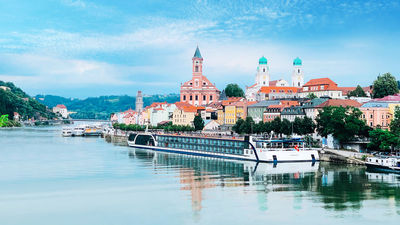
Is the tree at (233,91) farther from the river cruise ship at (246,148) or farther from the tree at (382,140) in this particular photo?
the tree at (382,140)

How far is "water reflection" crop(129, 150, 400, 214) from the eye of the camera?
27.3m

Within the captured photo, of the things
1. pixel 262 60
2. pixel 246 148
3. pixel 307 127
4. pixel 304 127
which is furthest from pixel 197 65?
pixel 246 148

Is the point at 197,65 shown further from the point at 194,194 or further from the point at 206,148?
the point at 194,194

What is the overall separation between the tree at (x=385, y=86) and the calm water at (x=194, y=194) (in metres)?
27.5

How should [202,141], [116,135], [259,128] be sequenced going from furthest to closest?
1. [116,135]
2. [259,128]
3. [202,141]

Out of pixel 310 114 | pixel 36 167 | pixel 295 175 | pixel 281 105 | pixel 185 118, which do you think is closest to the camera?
pixel 295 175

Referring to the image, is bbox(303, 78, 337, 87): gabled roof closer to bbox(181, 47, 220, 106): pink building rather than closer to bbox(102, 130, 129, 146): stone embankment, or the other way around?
bbox(181, 47, 220, 106): pink building

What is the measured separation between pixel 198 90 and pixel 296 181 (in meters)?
71.7

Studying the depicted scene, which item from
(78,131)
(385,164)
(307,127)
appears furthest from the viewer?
(78,131)

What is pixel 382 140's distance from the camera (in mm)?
39438

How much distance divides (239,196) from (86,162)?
18.8 m

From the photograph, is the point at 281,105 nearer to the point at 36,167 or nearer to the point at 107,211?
the point at 36,167

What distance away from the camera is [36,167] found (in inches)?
1565

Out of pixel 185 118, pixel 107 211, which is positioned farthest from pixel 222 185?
pixel 185 118
